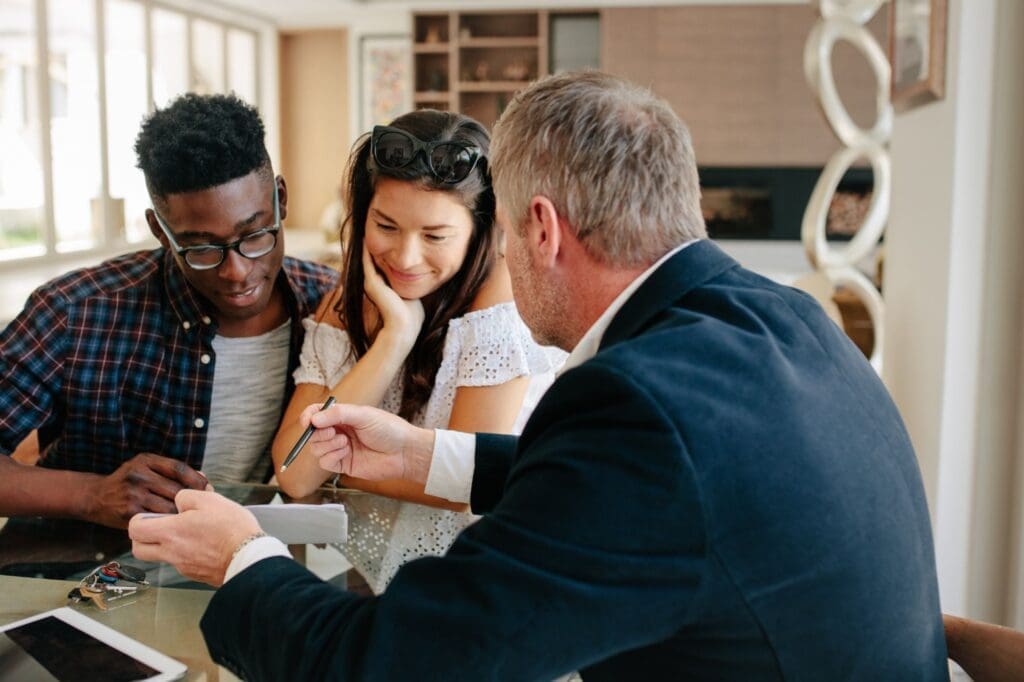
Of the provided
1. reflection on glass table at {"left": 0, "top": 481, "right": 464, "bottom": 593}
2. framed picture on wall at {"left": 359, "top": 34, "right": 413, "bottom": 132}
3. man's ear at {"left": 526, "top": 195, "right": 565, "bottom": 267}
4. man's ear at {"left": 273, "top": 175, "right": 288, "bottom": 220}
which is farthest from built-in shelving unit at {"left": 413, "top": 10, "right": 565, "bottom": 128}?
man's ear at {"left": 526, "top": 195, "right": 565, "bottom": 267}

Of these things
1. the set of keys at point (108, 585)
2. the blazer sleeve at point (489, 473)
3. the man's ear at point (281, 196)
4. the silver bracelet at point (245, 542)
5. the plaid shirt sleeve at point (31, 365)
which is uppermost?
the man's ear at point (281, 196)

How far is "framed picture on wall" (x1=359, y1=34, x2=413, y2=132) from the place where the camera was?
8.71m

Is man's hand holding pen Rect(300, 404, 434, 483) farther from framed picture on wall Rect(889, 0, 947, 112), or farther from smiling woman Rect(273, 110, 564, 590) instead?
framed picture on wall Rect(889, 0, 947, 112)

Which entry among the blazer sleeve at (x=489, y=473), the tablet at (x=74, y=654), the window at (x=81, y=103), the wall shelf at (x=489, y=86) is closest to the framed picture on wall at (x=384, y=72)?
the wall shelf at (x=489, y=86)

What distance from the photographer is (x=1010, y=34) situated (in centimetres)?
211

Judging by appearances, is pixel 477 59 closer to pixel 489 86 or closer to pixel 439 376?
pixel 489 86

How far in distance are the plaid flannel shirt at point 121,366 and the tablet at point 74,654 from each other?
2.32ft

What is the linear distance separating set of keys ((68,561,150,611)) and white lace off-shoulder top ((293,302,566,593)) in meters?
0.29

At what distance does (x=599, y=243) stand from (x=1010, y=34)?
1553 millimetres

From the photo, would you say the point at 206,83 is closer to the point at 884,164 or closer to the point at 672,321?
the point at 884,164

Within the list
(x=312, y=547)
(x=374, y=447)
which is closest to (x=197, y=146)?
(x=374, y=447)

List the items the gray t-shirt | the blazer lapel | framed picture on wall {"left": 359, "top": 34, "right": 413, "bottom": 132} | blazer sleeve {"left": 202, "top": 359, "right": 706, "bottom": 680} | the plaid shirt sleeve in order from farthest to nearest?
framed picture on wall {"left": 359, "top": 34, "right": 413, "bottom": 132} < the gray t-shirt < the plaid shirt sleeve < the blazer lapel < blazer sleeve {"left": 202, "top": 359, "right": 706, "bottom": 680}

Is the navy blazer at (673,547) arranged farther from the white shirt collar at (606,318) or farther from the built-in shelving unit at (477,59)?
the built-in shelving unit at (477,59)

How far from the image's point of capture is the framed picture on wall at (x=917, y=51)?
2244 mm
